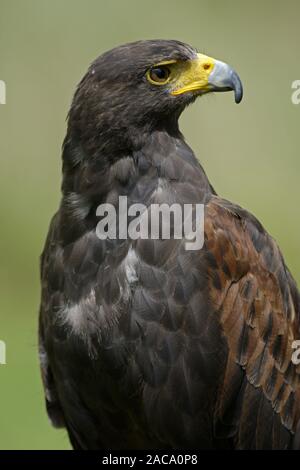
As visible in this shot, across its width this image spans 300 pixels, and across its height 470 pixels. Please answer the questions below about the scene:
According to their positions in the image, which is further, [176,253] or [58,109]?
[58,109]

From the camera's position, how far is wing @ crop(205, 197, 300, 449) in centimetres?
643

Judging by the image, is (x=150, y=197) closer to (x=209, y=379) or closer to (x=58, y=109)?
(x=209, y=379)

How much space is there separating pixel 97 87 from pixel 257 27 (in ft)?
23.1

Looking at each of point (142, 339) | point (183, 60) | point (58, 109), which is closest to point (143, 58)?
point (183, 60)

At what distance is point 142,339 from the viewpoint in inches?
252

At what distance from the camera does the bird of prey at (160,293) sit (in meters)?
6.40

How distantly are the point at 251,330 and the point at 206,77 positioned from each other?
45.9 inches

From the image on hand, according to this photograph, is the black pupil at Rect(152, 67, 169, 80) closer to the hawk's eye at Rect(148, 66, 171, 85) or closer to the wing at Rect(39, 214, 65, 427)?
the hawk's eye at Rect(148, 66, 171, 85)

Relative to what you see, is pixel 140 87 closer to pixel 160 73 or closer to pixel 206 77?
pixel 160 73

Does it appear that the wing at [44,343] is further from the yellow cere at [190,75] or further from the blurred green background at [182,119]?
the blurred green background at [182,119]

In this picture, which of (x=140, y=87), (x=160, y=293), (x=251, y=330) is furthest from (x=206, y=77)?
(x=251, y=330)

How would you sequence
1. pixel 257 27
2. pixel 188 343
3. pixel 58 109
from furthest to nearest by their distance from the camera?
pixel 257 27 < pixel 58 109 < pixel 188 343

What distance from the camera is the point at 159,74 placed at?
258 inches

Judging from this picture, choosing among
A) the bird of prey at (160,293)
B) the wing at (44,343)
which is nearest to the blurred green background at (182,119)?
the wing at (44,343)
